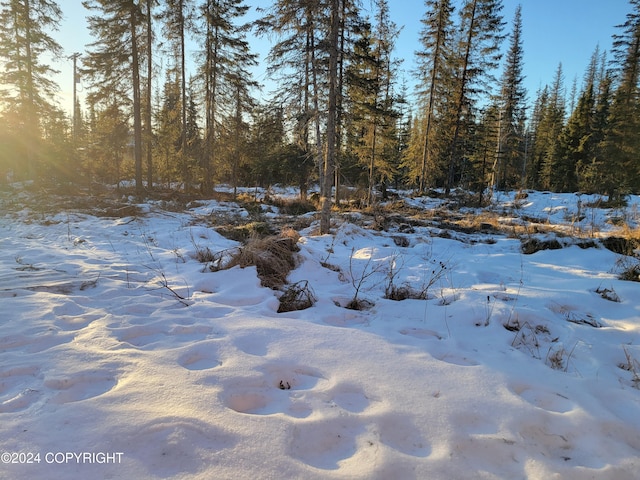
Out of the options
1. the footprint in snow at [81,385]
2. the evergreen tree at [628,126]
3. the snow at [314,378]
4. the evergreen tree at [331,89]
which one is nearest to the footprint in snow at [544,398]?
the snow at [314,378]

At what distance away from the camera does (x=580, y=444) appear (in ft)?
6.19

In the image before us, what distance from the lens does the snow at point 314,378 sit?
67.2 inches

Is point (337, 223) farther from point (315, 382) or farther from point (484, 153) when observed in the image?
point (484, 153)

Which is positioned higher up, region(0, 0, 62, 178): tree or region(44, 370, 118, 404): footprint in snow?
region(0, 0, 62, 178): tree

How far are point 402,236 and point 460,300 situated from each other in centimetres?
529

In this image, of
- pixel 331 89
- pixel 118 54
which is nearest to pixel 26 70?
pixel 118 54

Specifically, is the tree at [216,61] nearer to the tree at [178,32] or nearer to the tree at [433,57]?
the tree at [178,32]

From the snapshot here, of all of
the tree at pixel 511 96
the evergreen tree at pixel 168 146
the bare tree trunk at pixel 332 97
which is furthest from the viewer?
the tree at pixel 511 96

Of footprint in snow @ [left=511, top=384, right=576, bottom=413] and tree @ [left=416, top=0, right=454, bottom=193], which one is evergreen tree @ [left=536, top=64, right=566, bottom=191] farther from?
footprint in snow @ [left=511, top=384, right=576, bottom=413]

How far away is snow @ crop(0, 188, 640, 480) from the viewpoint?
171 cm

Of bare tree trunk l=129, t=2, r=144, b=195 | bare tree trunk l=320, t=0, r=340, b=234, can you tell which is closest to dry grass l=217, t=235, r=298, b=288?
bare tree trunk l=320, t=0, r=340, b=234

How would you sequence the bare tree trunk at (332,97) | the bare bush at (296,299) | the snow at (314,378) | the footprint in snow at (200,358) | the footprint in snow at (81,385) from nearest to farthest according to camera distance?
the snow at (314,378), the footprint in snow at (81,385), the footprint in snow at (200,358), the bare bush at (296,299), the bare tree trunk at (332,97)

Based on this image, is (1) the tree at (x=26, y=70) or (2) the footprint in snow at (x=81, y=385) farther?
(1) the tree at (x=26, y=70)

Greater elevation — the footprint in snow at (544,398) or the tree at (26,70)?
the tree at (26,70)
